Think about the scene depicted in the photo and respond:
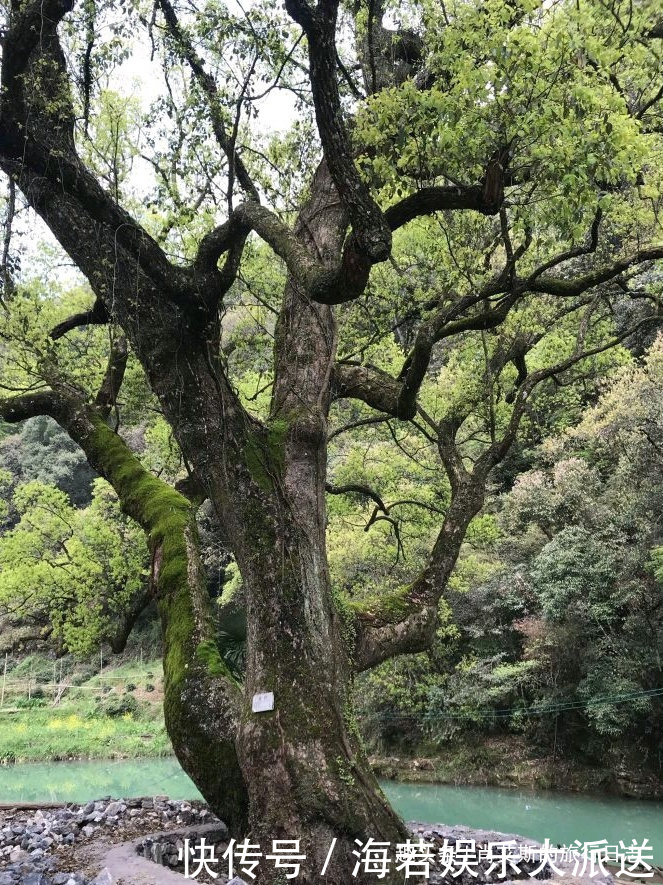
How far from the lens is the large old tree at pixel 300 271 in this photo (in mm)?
3070

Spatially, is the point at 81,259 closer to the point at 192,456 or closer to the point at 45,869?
the point at 192,456

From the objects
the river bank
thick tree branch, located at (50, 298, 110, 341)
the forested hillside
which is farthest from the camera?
the river bank

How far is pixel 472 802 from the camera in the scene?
11289 millimetres

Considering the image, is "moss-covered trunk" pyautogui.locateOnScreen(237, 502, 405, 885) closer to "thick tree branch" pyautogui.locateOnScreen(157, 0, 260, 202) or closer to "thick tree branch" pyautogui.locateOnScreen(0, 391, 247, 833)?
"thick tree branch" pyautogui.locateOnScreen(0, 391, 247, 833)

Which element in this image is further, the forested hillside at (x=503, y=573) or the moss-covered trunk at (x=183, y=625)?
the forested hillside at (x=503, y=573)

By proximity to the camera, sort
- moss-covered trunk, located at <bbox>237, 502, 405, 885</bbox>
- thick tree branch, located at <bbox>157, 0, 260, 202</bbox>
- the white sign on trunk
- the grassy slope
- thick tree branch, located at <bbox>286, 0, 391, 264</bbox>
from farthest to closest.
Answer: the grassy slope
thick tree branch, located at <bbox>157, 0, 260, 202</bbox>
the white sign on trunk
moss-covered trunk, located at <bbox>237, 502, 405, 885</bbox>
thick tree branch, located at <bbox>286, 0, 391, 264</bbox>

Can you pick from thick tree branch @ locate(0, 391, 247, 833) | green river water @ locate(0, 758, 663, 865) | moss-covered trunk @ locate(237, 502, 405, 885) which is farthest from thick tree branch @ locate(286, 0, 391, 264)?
green river water @ locate(0, 758, 663, 865)

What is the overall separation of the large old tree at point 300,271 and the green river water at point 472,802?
6.34 m

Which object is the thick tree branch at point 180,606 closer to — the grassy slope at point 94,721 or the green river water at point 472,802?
the green river water at point 472,802

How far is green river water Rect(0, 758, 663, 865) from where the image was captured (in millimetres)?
9023

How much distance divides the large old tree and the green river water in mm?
6335

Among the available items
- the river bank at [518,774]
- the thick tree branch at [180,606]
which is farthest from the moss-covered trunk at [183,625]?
the river bank at [518,774]

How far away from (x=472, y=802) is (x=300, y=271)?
1121 centimetres

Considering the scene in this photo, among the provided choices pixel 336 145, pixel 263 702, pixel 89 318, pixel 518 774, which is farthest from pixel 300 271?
pixel 518 774
